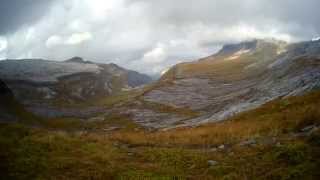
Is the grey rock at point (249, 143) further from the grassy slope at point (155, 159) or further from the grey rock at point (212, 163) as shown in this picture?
the grey rock at point (212, 163)

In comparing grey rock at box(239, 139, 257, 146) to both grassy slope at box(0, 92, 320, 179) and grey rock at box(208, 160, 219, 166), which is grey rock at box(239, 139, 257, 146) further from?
grey rock at box(208, 160, 219, 166)

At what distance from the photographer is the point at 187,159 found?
36.2m

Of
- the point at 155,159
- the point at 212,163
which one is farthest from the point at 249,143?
the point at 155,159

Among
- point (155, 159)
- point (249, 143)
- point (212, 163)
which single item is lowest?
point (212, 163)

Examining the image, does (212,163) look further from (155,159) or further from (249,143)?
(249,143)

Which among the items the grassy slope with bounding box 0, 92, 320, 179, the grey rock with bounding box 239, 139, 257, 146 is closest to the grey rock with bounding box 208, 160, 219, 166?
the grassy slope with bounding box 0, 92, 320, 179

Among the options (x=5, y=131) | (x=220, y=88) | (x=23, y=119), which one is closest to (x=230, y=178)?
(x=5, y=131)

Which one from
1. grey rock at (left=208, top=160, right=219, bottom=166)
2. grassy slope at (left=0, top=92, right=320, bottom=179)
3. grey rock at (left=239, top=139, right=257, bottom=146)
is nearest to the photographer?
grassy slope at (left=0, top=92, right=320, bottom=179)

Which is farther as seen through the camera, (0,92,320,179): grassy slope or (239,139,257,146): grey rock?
(239,139,257,146): grey rock

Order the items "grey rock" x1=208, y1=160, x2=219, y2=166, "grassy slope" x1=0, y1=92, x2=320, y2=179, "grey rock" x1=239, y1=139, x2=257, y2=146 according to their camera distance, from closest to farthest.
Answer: "grassy slope" x1=0, y1=92, x2=320, y2=179 < "grey rock" x1=208, y1=160, x2=219, y2=166 < "grey rock" x1=239, y1=139, x2=257, y2=146

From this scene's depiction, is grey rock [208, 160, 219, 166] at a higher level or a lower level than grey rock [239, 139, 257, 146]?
lower

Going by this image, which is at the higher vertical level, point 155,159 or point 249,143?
point 249,143

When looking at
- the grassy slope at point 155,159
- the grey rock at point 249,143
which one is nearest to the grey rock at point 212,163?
the grassy slope at point 155,159

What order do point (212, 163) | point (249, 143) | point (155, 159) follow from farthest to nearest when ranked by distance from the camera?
point (249, 143)
point (155, 159)
point (212, 163)
